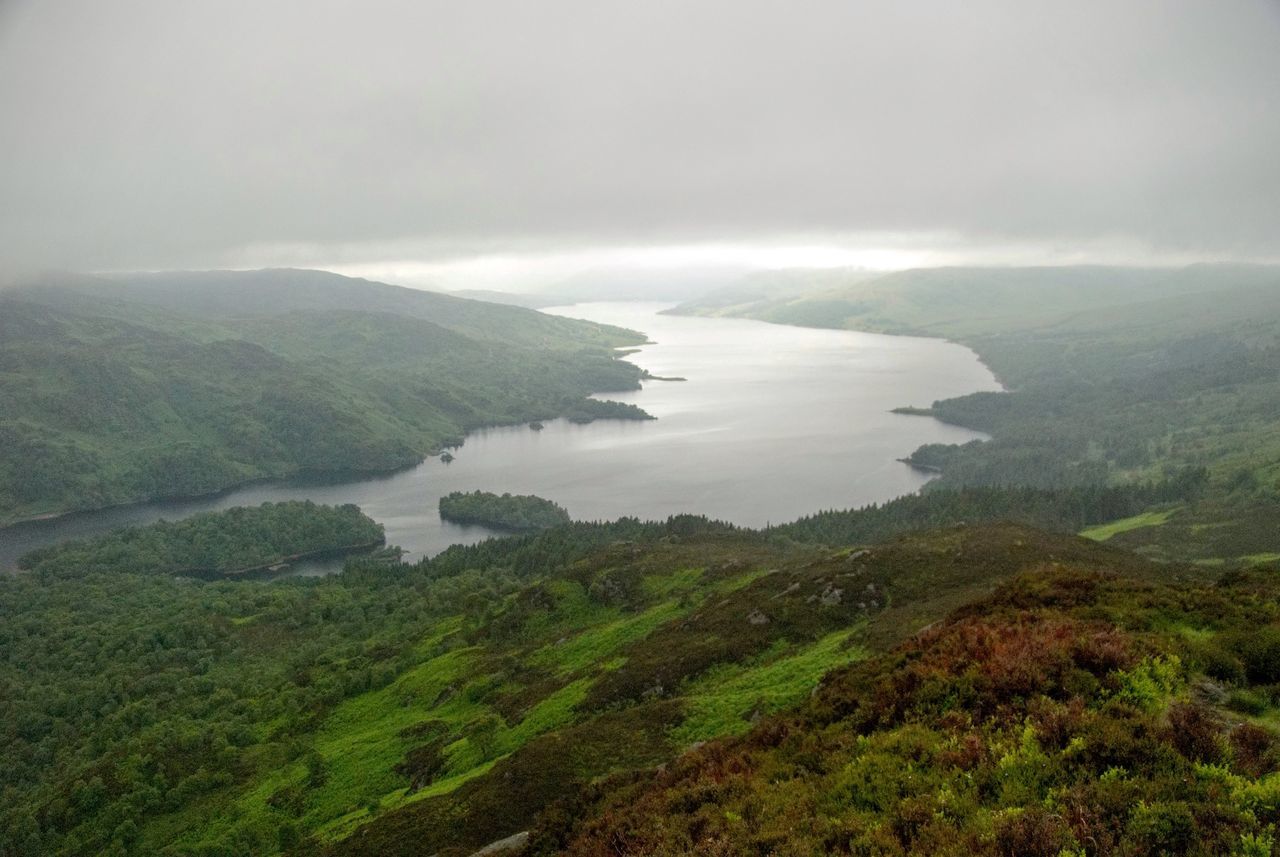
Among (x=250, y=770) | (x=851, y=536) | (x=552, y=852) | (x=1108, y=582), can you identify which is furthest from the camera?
(x=851, y=536)

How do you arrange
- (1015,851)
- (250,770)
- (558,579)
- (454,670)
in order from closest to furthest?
1. (1015,851)
2. (250,770)
3. (454,670)
4. (558,579)

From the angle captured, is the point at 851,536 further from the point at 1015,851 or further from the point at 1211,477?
the point at 1015,851

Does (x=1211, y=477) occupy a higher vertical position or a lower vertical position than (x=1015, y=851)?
lower

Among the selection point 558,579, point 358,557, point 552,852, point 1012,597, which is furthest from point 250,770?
point 358,557

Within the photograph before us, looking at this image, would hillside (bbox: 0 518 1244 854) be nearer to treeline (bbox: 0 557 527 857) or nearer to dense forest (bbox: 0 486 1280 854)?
dense forest (bbox: 0 486 1280 854)

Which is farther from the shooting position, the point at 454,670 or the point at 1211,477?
the point at 1211,477

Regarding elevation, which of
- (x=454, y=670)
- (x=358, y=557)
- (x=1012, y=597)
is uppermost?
(x=1012, y=597)

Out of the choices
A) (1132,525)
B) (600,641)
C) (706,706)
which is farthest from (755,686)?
(1132,525)

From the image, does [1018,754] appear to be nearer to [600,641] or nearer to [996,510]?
[600,641]

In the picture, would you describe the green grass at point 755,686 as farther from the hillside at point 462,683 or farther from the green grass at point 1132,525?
the green grass at point 1132,525
